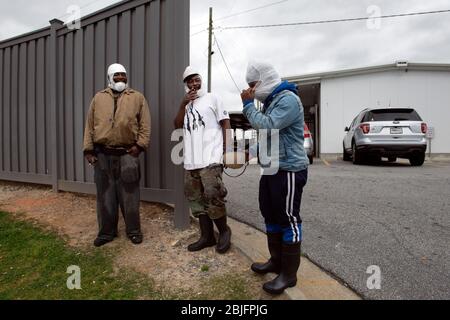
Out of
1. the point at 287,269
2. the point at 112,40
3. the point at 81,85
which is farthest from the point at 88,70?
the point at 287,269

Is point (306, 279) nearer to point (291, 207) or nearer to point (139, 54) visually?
point (291, 207)

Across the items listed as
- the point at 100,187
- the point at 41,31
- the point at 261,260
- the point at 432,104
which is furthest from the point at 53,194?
the point at 432,104

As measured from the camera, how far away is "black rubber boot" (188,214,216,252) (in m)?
3.30

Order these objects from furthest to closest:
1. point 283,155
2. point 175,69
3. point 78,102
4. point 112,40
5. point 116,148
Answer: point 78,102
point 112,40
point 175,69
point 116,148
point 283,155

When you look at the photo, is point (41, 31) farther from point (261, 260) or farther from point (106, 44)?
point (261, 260)

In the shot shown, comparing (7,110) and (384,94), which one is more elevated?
(384,94)

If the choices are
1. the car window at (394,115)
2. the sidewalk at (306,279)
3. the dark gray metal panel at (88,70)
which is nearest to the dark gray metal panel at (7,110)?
the dark gray metal panel at (88,70)

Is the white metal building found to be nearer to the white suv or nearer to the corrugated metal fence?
the white suv

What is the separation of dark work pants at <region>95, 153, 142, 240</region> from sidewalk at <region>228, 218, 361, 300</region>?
3.48 ft

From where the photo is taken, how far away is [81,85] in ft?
16.4

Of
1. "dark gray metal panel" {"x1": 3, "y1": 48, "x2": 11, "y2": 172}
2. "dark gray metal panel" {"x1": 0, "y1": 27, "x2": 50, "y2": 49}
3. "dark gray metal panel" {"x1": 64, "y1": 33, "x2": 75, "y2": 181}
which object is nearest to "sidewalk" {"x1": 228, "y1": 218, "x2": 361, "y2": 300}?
"dark gray metal panel" {"x1": 64, "y1": 33, "x2": 75, "y2": 181}

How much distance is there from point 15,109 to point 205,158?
183 inches

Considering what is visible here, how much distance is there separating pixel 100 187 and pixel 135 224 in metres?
0.53

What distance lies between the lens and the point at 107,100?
3.49 meters
